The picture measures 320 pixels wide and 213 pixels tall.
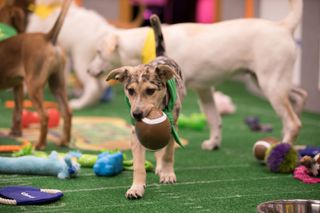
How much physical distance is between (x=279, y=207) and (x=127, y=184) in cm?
117

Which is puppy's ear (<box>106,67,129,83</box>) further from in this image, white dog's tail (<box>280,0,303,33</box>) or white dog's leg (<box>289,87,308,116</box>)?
white dog's leg (<box>289,87,308,116</box>)

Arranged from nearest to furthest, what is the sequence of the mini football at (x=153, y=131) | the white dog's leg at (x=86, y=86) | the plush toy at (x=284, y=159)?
the mini football at (x=153, y=131) < the plush toy at (x=284, y=159) < the white dog's leg at (x=86, y=86)

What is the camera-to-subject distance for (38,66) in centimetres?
499

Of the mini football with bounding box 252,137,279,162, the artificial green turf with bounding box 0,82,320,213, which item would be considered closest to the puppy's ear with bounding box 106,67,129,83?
the artificial green turf with bounding box 0,82,320,213

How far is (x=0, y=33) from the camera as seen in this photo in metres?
5.20

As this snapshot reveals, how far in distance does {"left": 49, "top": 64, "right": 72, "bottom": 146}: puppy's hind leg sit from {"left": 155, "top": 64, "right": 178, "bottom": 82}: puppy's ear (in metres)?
1.81

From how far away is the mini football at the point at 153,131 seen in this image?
338cm

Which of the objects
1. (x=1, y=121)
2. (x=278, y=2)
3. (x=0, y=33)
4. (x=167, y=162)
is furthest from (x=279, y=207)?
(x=278, y=2)

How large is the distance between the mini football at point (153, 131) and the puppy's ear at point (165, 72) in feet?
0.80

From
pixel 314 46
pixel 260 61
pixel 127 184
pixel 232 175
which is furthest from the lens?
pixel 314 46

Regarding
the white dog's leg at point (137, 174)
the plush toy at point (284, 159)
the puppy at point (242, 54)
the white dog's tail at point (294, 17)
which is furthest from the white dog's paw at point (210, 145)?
the white dog's leg at point (137, 174)

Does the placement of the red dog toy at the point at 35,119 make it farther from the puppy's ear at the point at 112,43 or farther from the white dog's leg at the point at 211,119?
the white dog's leg at the point at 211,119

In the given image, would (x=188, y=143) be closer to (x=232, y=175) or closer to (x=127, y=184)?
(x=232, y=175)

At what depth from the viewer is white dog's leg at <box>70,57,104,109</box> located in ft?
26.0
